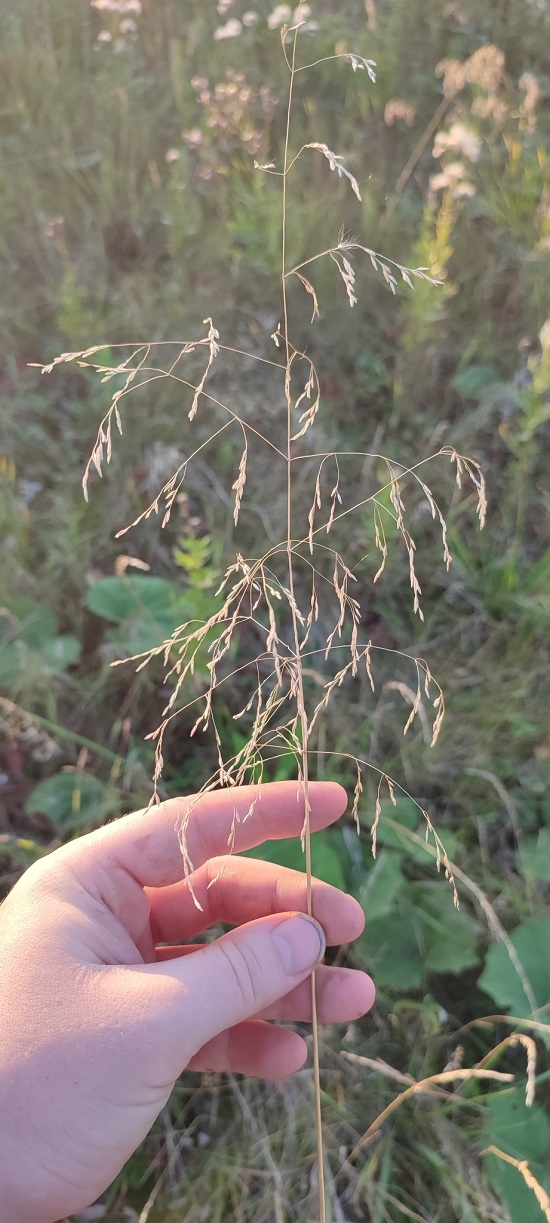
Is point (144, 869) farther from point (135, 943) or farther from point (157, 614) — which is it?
point (157, 614)

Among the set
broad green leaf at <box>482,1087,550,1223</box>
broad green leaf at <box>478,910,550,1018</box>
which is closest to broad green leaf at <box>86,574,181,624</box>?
broad green leaf at <box>478,910,550,1018</box>

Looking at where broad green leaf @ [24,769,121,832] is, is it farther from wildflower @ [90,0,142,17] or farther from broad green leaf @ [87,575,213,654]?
wildflower @ [90,0,142,17]

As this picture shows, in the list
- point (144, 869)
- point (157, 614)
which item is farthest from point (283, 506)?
point (144, 869)

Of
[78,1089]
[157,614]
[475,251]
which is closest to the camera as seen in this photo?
[78,1089]

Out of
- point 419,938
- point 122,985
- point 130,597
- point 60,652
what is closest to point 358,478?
point 130,597

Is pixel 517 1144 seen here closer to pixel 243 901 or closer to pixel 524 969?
pixel 524 969

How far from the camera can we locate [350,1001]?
48.6 inches

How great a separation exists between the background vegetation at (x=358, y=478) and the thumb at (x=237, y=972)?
0.77 feet

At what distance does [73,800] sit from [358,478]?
45.9 inches

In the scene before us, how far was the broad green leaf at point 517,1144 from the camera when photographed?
3.78ft

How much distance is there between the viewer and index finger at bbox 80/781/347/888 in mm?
1178

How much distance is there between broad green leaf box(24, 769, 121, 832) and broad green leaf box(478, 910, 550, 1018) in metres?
0.81

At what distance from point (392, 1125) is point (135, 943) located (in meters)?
0.58

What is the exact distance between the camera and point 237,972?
3.23ft
